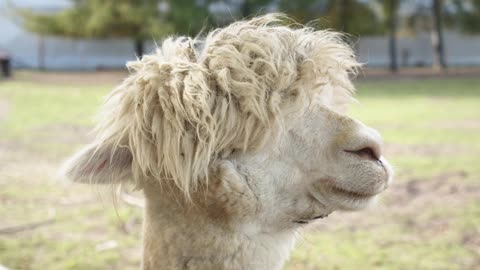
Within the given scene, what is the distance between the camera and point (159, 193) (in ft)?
6.12

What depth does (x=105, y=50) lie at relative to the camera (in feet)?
113

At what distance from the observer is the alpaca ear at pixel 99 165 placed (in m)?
1.85

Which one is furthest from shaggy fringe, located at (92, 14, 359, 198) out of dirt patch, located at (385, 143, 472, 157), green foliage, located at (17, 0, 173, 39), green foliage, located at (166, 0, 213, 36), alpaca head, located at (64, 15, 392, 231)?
green foliage, located at (17, 0, 173, 39)

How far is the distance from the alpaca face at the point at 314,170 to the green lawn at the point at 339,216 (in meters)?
0.35

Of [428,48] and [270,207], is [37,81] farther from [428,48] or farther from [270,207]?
[270,207]

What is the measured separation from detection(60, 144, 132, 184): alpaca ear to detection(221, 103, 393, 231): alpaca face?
35cm

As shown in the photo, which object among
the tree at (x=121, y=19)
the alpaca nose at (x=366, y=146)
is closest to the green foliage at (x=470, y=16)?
the tree at (x=121, y=19)

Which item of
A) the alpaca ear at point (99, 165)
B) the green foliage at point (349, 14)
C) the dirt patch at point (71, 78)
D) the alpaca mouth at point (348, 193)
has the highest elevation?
the green foliage at point (349, 14)

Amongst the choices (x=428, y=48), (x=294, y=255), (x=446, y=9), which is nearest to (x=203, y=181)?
(x=294, y=255)

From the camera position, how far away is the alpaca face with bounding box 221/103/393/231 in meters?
1.81

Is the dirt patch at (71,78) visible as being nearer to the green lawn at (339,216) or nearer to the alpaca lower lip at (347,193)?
the green lawn at (339,216)

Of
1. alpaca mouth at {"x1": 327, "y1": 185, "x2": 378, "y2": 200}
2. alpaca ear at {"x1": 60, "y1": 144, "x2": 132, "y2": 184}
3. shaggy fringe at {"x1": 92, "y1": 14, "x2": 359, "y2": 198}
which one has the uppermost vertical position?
shaggy fringe at {"x1": 92, "y1": 14, "x2": 359, "y2": 198}

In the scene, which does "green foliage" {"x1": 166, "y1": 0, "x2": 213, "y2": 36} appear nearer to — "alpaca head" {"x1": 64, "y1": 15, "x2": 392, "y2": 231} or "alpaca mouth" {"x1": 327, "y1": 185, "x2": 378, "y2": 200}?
"alpaca head" {"x1": 64, "y1": 15, "x2": 392, "y2": 231}

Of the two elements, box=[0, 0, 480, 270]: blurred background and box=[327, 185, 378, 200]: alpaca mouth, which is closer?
box=[327, 185, 378, 200]: alpaca mouth
